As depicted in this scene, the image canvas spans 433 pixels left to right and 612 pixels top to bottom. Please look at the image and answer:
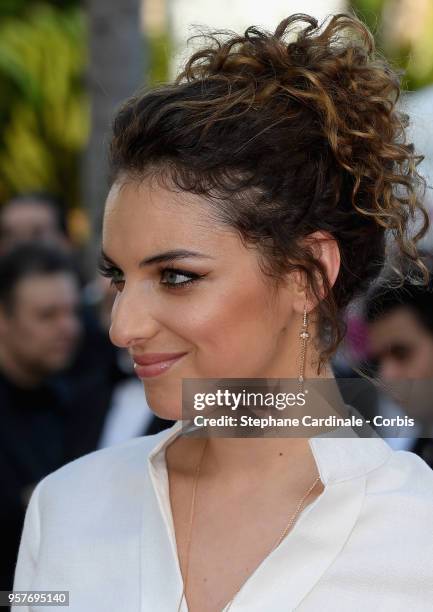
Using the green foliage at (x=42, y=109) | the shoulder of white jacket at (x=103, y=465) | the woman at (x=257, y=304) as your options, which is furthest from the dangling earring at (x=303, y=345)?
the green foliage at (x=42, y=109)

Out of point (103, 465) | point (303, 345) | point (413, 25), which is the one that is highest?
point (303, 345)

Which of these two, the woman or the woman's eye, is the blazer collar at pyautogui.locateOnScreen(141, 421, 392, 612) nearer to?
the woman

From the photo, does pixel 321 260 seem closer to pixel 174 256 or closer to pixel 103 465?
pixel 174 256

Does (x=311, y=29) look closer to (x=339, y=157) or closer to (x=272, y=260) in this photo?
(x=339, y=157)

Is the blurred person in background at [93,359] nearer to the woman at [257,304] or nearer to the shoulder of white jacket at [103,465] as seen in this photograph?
the shoulder of white jacket at [103,465]

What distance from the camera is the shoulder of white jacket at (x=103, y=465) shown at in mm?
2416

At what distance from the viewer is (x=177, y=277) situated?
2057 mm

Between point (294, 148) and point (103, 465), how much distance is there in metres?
0.89

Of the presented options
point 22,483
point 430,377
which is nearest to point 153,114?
point 430,377

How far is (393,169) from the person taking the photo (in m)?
2.22

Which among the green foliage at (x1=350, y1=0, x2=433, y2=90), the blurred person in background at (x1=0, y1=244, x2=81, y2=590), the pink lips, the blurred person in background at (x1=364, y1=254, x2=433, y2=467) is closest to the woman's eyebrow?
the pink lips

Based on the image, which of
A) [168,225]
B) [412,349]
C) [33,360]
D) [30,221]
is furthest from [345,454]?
[30,221]

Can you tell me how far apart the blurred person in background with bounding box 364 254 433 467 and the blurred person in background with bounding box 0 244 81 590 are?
1.43m

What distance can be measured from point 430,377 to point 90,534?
161 cm
